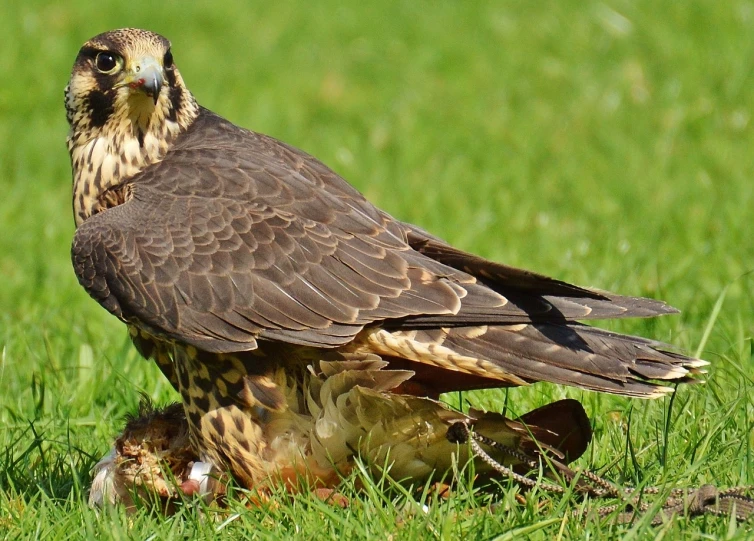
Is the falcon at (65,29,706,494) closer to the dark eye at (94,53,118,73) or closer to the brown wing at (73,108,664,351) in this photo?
the brown wing at (73,108,664,351)

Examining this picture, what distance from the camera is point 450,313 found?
3.75 meters

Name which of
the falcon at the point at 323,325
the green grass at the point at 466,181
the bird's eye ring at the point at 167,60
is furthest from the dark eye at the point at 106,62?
the green grass at the point at 466,181

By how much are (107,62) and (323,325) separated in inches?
54.1

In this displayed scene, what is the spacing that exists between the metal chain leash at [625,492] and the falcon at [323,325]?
0.06 meters

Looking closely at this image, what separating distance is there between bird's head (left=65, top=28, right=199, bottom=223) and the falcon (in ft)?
0.76

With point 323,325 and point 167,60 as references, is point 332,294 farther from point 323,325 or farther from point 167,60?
point 167,60

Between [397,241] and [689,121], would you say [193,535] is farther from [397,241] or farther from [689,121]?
[689,121]

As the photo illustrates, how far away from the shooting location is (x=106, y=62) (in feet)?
14.4

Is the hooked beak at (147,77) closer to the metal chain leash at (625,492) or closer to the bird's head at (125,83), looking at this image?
the bird's head at (125,83)

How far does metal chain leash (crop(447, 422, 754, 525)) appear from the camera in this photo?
3.25 metres

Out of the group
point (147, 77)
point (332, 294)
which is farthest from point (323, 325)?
point (147, 77)

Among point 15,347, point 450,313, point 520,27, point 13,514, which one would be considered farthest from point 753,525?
point 520,27

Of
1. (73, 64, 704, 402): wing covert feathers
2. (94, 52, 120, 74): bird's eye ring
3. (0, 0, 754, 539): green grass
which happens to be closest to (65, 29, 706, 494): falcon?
(73, 64, 704, 402): wing covert feathers

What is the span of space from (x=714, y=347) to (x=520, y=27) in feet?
19.1
